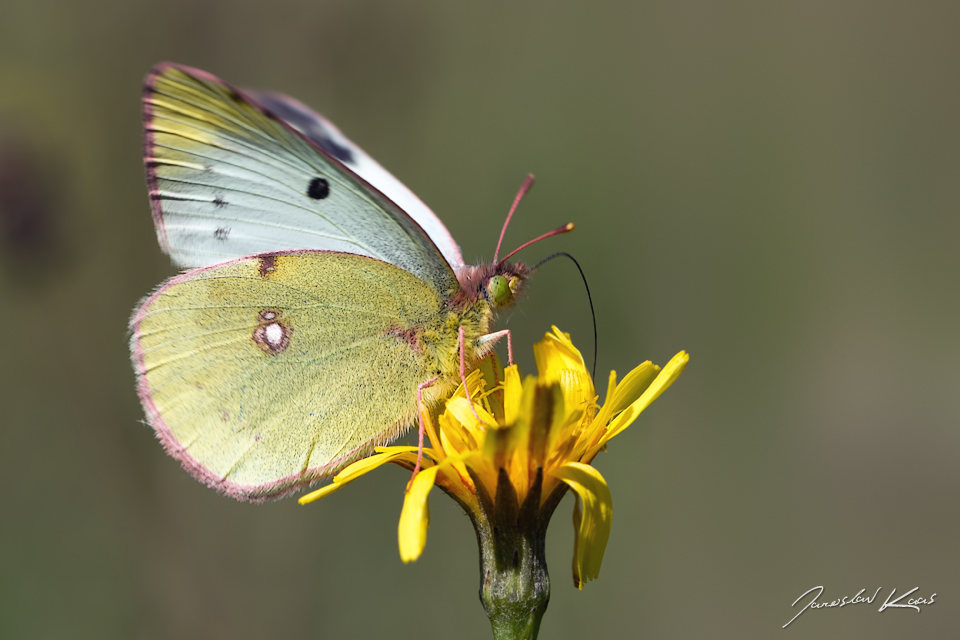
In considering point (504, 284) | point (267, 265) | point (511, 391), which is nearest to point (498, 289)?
point (504, 284)


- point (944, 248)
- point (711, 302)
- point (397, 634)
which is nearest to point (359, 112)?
point (711, 302)

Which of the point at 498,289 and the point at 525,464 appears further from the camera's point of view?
the point at 498,289

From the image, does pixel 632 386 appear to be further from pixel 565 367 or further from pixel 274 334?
pixel 274 334

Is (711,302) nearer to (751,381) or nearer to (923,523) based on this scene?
(751,381)

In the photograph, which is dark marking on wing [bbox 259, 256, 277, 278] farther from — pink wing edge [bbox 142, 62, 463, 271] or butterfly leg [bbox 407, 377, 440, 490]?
butterfly leg [bbox 407, 377, 440, 490]

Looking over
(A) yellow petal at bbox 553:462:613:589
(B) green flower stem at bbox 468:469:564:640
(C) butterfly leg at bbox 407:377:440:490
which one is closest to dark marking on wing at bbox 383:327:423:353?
(C) butterfly leg at bbox 407:377:440:490

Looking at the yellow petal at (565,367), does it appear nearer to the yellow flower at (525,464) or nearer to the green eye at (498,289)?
the yellow flower at (525,464)

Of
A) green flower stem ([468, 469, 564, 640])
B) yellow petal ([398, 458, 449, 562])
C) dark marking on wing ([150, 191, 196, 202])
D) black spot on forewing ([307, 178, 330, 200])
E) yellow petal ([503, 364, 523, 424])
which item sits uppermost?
black spot on forewing ([307, 178, 330, 200])
